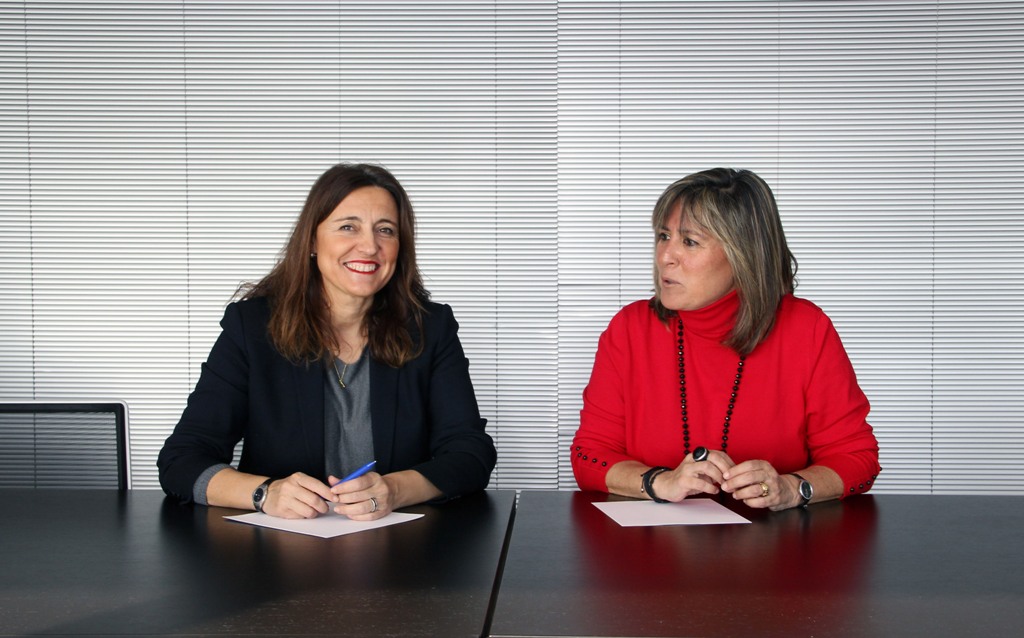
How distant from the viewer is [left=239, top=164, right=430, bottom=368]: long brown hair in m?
2.14

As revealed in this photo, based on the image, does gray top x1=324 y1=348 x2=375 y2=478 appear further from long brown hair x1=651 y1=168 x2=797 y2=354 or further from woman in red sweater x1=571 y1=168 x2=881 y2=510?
long brown hair x1=651 y1=168 x2=797 y2=354

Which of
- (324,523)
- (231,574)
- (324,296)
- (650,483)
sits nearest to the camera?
(231,574)

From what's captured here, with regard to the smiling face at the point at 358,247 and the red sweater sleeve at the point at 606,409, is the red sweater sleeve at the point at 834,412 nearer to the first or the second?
the red sweater sleeve at the point at 606,409

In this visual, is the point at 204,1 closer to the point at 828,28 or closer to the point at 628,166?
Result: the point at 628,166

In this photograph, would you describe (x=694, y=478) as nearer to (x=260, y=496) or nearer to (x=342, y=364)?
(x=260, y=496)

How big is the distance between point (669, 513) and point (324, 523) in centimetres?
61

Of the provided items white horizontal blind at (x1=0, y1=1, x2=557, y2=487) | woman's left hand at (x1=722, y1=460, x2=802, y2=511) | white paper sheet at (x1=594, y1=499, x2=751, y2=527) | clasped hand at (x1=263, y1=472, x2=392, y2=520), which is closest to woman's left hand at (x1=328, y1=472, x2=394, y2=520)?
clasped hand at (x1=263, y1=472, x2=392, y2=520)

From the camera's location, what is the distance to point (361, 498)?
1598 mm

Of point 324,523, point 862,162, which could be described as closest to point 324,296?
point 324,523

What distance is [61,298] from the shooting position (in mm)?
3609

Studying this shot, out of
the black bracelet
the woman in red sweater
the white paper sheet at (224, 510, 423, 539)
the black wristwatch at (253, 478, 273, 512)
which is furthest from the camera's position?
the woman in red sweater

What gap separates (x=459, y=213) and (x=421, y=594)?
2525 millimetres

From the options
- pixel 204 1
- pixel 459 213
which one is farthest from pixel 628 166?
pixel 204 1

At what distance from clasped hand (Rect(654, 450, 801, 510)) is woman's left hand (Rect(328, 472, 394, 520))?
0.53 metres
